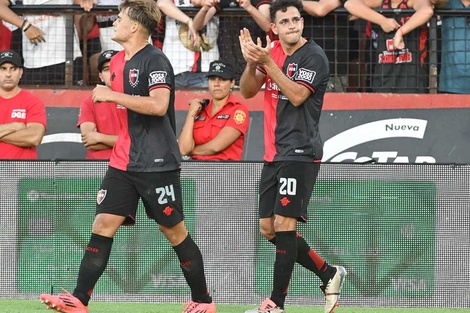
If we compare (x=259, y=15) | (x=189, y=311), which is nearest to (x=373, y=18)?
(x=259, y=15)

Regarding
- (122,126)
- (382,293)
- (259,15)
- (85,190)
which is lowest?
(382,293)

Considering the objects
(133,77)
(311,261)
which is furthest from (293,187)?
(133,77)

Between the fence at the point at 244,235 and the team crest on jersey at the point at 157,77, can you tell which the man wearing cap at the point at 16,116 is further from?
the team crest on jersey at the point at 157,77

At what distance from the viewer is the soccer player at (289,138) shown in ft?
26.8

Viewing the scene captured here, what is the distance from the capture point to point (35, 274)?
9547mm

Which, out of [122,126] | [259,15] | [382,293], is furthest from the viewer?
[259,15]

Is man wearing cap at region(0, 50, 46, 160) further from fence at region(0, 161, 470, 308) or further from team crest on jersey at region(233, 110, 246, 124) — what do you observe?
team crest on jersey at region(233, 110, 246, 124)

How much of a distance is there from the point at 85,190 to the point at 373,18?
3.67m

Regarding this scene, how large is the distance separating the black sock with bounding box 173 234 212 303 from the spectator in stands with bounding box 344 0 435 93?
4.01 m

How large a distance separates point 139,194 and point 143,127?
1.69 ft

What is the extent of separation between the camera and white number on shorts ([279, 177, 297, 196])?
8164 mm

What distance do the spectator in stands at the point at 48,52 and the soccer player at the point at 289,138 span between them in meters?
3.71

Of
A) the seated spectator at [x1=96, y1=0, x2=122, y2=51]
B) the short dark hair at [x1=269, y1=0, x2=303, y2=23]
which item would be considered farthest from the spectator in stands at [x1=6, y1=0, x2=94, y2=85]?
the short dark hair at [x1=269, y1=0, x2=303, y2=23]

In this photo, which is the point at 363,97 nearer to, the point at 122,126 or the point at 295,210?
the point at 295,210
